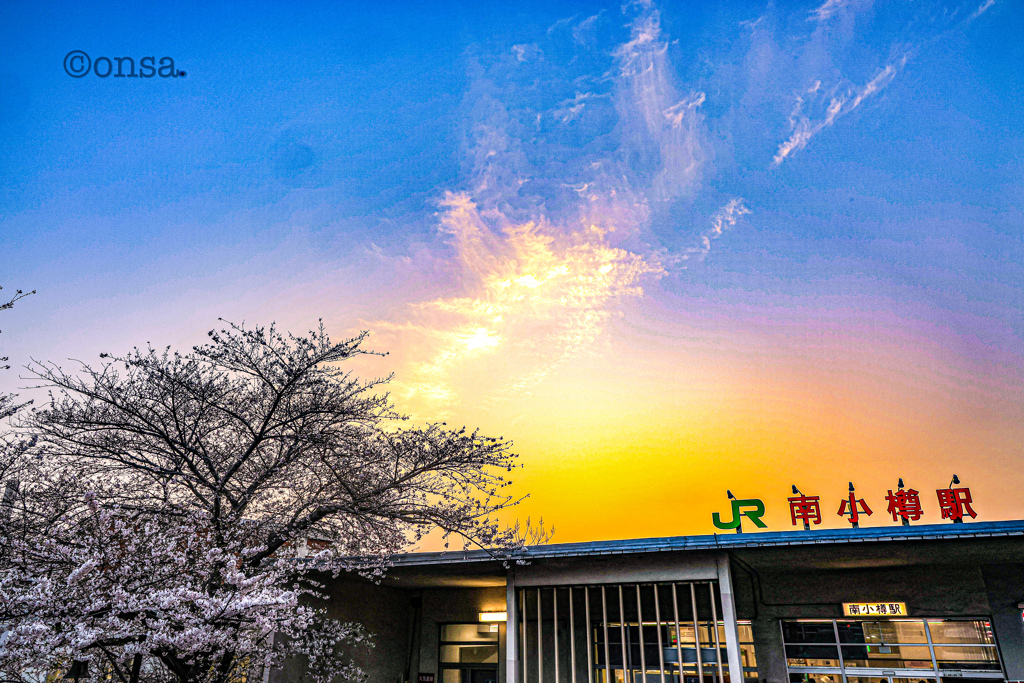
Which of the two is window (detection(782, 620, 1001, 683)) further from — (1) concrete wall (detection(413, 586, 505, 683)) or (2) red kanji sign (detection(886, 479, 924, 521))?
(1) concrete wall (detection(413, 586, 505, 683))

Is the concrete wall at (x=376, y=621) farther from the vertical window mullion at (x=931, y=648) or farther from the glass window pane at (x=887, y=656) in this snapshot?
the vertical window mullion at (x=931, y=648)

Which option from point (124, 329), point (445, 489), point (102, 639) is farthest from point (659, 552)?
point (124, 329)

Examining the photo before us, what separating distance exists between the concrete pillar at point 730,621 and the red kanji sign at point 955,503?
4799mm

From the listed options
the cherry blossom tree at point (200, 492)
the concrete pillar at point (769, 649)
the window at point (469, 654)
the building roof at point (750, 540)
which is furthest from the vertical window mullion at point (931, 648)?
the window at point (469, 654)

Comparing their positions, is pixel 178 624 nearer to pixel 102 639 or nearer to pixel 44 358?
pixel 102 639

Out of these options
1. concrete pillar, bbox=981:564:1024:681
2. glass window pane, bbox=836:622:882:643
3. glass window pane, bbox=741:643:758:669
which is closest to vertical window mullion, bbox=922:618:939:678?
glass window pane, bbox=836:622:882:643

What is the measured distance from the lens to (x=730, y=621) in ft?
37.6

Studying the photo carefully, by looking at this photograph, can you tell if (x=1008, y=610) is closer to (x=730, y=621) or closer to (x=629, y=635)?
(x=730, y=621)

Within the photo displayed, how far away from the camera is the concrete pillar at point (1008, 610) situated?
12.2m

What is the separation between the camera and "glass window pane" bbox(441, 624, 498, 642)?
1769cm

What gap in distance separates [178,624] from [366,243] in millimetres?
10580

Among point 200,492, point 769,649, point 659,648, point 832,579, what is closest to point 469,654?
point 659,648

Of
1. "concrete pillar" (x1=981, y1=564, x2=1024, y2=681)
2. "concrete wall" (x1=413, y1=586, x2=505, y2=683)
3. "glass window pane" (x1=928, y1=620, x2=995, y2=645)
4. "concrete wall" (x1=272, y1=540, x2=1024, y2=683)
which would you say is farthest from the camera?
"concrete wall" (x1=413, y1=586, x2=505, y2=683)

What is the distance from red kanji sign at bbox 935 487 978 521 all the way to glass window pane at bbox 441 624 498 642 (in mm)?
11906
